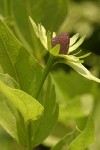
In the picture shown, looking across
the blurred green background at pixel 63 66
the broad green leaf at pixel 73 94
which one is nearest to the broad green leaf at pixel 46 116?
the blurred green background at pixel 63 66

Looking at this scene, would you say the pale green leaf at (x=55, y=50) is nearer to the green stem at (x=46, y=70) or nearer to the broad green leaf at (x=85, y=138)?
the green stem at (x=46, y=70)

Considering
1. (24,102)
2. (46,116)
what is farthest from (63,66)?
(24,102)

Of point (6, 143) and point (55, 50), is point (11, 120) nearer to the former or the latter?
point (55, 50)

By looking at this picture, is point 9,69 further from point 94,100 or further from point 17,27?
point 94,100

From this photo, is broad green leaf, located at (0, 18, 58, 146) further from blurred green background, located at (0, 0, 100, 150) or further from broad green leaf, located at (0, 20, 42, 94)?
blurred green background, located at (0, 0, 100, 150)

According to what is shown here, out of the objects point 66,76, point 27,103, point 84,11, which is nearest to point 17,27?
point 66,76

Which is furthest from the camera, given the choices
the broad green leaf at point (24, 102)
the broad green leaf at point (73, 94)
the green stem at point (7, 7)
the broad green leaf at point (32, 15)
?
the broad green leaf at point (73, 94)
